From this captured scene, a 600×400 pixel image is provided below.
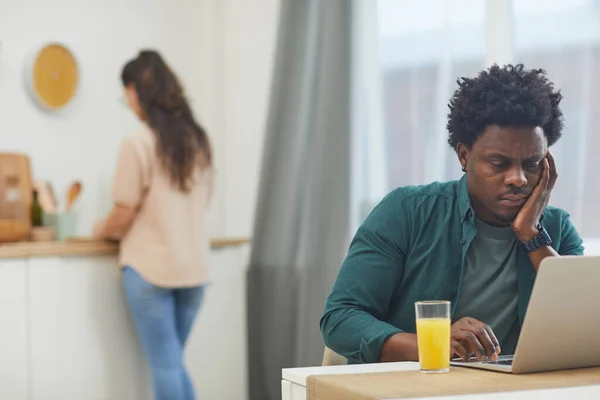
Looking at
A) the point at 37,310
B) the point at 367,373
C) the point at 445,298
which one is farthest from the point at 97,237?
the point at 367,373

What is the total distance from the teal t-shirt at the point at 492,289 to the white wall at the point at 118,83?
2.53m

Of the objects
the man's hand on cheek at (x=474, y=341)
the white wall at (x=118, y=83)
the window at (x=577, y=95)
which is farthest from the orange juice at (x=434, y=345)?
the white wall at (x=118, y=83)

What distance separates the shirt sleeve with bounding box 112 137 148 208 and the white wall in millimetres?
694

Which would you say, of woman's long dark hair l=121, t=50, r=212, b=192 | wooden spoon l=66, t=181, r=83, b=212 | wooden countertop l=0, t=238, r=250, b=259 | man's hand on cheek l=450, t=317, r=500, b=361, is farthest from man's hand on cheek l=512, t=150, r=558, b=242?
Result: wooden spoon l=66, t=181, r=83, b=212

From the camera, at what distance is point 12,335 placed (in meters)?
3.31

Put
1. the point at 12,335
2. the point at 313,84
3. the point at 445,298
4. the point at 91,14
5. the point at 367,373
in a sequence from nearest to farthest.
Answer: the point at 367,373
the point at 445,298
the point at 12,335
the point at 313,84
the point at 91,14

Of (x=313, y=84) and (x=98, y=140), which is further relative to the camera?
(x=98, y=140)

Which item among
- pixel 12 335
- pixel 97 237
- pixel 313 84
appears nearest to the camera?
pixel 12 335

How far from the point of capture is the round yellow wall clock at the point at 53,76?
12.8ft

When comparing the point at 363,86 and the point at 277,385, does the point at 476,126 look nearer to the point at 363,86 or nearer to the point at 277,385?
the point at 363,86

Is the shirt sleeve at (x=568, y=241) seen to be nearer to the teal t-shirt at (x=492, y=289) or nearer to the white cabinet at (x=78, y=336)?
the teal t-shirt at (x=492, y=289)

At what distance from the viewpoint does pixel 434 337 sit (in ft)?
4.53

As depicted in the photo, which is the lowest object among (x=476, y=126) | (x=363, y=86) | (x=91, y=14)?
(x=476, y=126)

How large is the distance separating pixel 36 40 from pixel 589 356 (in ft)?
10.0
